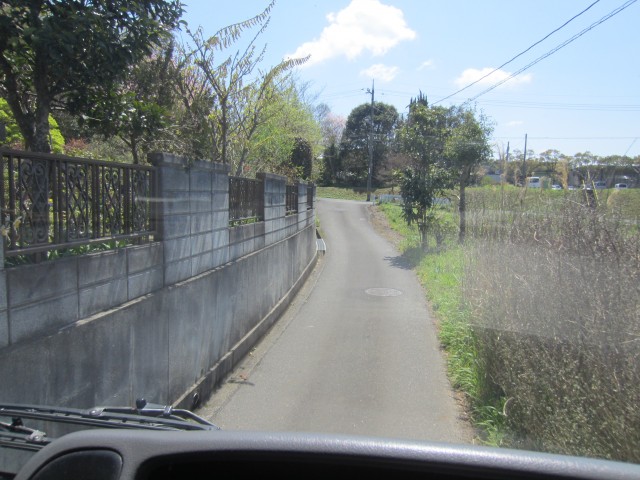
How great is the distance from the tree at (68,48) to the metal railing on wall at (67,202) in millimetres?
773

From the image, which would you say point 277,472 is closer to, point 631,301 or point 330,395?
point 631,301

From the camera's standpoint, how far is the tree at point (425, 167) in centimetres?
1772

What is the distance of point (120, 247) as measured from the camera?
3.98 meters

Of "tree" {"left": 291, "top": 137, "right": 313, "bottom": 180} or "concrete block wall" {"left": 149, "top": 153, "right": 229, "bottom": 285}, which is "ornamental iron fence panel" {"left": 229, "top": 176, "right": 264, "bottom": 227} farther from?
"tree" {"left": 291, "top": 137, "right": 313, "bottom": 180}

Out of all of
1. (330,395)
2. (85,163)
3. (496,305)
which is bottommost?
(330,395)

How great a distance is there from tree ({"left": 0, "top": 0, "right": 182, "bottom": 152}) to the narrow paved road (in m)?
3.13

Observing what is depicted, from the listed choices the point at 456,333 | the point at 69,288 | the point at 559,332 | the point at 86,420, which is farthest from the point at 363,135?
the point at 86,420

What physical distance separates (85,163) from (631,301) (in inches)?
151

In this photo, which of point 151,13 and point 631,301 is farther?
point 151,13

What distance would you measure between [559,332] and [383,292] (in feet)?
24.0

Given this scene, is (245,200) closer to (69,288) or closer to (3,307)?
(69,288)

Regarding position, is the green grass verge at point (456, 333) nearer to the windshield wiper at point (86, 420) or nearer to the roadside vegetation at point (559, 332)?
the roadside vegetation at point (559, 332)

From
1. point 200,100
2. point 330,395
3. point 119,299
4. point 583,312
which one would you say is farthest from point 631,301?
point 200,100

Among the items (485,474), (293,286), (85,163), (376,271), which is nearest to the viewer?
(485,474)
